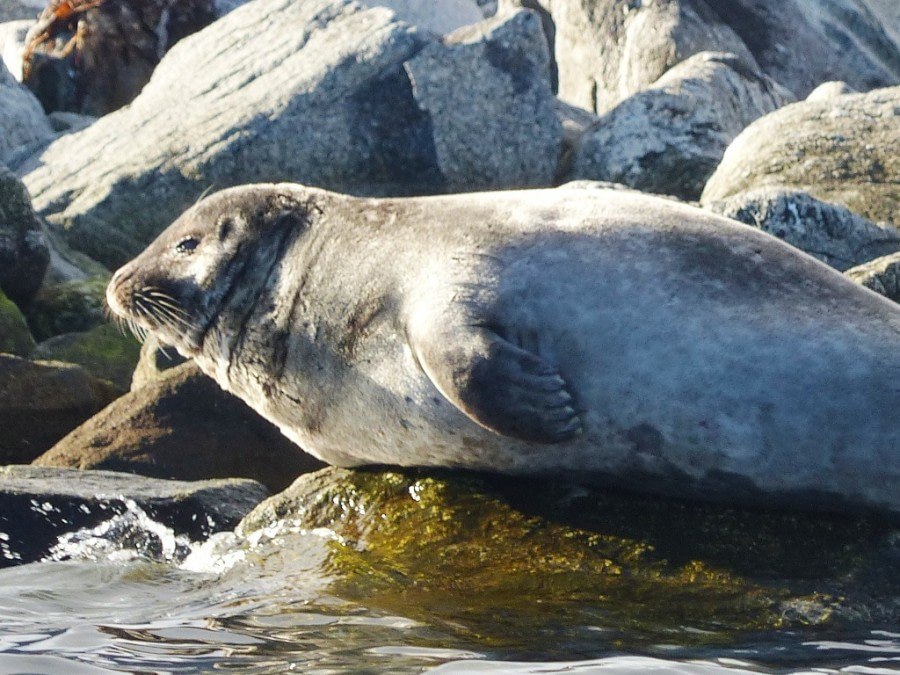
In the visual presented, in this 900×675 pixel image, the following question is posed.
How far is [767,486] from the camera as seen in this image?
16.0 ft

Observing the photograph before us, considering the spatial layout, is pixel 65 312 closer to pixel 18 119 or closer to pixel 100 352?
pixel 100 352

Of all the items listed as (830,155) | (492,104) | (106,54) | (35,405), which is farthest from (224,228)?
(106,54)

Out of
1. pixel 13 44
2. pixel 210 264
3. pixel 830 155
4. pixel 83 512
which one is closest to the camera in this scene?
pixel 210 264

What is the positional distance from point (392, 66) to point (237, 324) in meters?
6.79

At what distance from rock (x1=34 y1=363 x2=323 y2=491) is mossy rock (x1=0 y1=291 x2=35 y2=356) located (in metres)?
2.44

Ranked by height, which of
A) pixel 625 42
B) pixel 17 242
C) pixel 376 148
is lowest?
pixel 17 242

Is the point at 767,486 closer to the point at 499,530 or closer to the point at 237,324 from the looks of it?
the point at 499,530

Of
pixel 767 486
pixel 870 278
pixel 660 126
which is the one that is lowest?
pixel 767 486

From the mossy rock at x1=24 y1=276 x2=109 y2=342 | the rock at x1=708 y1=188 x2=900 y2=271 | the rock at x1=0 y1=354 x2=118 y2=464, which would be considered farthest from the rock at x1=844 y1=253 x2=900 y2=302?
the mossy rock at x1=24 y1=276 x2=109 y2=342

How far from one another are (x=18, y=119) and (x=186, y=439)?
9512 millimetres

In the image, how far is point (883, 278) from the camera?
271 inches

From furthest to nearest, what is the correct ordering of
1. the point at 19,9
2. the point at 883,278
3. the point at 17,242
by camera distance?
the point at 19,9, the point at 17,242, the point at 883,278

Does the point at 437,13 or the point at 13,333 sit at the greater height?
the point at 437,13

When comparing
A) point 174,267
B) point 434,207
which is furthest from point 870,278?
point 174,267
